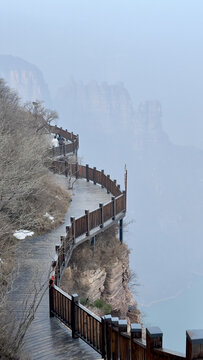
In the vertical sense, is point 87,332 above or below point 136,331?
below

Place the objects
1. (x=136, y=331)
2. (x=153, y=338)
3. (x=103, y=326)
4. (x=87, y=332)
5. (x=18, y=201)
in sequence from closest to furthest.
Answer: (x=153, y=338), (x=136, y=331), (x=103, y=326), (x=87, y=332), (x=18, y=201)

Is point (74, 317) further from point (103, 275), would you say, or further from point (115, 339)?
point (103, 275)

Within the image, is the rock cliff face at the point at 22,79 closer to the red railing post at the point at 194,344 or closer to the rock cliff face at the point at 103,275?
the rock cliff face at the point at 103,275

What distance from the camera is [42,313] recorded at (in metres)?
11.4

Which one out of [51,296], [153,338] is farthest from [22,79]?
[153,338]

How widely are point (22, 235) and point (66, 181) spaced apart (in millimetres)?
10344

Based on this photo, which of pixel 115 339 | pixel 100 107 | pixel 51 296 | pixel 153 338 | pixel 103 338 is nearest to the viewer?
pixel 153 338

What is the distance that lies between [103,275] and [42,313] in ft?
29.0

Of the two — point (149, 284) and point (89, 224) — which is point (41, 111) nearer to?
point (89, 224)

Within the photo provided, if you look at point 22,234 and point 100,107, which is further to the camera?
point 100,107

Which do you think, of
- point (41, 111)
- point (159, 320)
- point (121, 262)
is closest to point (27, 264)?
point (121, 262)

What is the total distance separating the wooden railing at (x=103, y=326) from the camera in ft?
19.8

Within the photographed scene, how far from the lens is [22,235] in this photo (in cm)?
1644

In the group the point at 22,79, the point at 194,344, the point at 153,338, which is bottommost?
the point at 153,338
